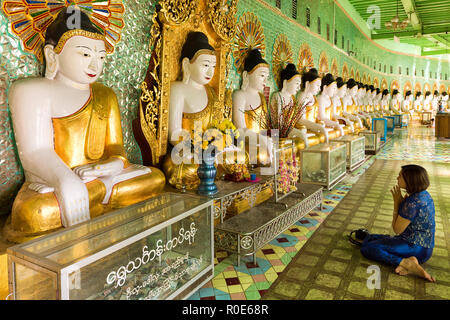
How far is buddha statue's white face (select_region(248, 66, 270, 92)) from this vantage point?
494cm

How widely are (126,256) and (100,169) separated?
40.9 inches

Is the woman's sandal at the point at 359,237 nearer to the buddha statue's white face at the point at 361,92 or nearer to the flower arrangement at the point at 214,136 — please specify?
the flower arrangement at the point at 214,136

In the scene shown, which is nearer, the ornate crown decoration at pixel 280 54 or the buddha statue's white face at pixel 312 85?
the ornate crown decoration at pixel 280 54

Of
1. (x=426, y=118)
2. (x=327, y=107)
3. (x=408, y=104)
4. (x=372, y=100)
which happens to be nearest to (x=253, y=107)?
(x=327, y=107)

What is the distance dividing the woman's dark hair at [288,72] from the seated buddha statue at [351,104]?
4200mm

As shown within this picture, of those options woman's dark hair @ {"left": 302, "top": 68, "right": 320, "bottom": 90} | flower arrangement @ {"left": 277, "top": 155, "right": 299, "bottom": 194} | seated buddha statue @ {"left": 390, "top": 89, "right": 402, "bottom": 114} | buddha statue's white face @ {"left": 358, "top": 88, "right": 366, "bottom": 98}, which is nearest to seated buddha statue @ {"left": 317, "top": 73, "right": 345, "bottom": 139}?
woman's dark hair @ {"left": 302, "top": 68, "right": 320, "bottom": 90}

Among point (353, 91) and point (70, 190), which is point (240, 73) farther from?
point (353, 91)

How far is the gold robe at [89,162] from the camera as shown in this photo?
6.77 feet

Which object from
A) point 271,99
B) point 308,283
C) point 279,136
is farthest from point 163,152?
point 271,99

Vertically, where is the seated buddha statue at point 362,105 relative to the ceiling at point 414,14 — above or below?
below

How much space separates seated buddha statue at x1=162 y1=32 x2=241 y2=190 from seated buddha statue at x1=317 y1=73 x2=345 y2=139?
14.7 ft

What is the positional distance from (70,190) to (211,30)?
2.75m

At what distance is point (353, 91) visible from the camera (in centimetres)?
1054

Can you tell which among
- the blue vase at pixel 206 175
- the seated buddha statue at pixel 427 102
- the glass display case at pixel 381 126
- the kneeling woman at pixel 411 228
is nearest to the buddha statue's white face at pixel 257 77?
the blue vase at pixel 206 175
